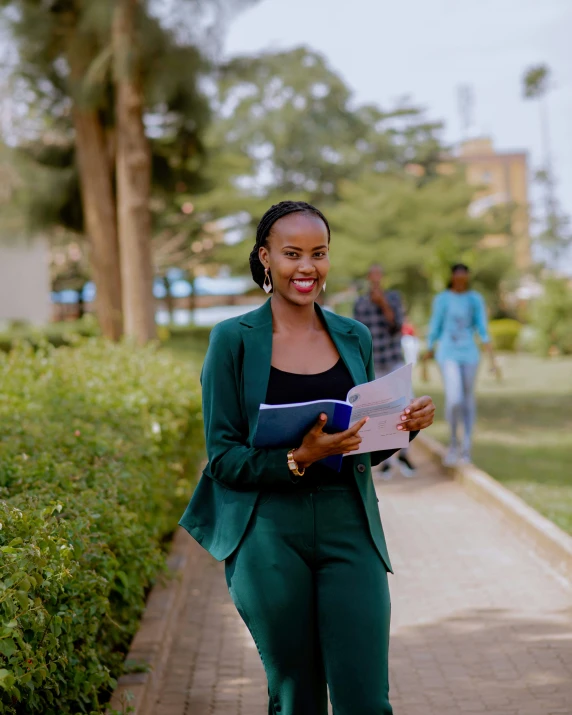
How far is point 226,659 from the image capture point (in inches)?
220

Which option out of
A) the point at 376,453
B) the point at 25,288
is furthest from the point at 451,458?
the point at 25,288

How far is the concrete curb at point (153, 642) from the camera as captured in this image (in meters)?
4.47

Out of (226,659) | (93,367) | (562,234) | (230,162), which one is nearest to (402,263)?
(230,162)

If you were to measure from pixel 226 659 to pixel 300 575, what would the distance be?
277 centimetres

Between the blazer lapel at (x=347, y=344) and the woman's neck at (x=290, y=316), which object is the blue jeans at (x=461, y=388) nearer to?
the blazer lapel at (x=347, y=344)

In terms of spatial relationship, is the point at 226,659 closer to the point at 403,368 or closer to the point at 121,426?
the point at 121,426

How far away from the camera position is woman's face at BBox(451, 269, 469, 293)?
10.5m

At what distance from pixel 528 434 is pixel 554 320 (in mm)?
21258

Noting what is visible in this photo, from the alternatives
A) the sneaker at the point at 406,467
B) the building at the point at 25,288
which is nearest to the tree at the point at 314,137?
the building at the point at 25,288

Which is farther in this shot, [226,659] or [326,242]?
[226,659]

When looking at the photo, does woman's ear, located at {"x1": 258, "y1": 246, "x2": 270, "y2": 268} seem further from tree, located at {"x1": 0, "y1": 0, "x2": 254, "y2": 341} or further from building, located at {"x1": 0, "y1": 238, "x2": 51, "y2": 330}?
building, located at {"x1": 0, "y1": 238, "x2": 51, "y2": 330}

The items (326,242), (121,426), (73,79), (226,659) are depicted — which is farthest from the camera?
(73,79)

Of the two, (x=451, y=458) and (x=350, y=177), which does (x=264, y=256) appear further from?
(x=350, y=177)

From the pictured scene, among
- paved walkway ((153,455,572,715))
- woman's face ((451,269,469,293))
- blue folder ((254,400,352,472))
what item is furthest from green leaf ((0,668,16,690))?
woman's face ((451,269,469,293))
